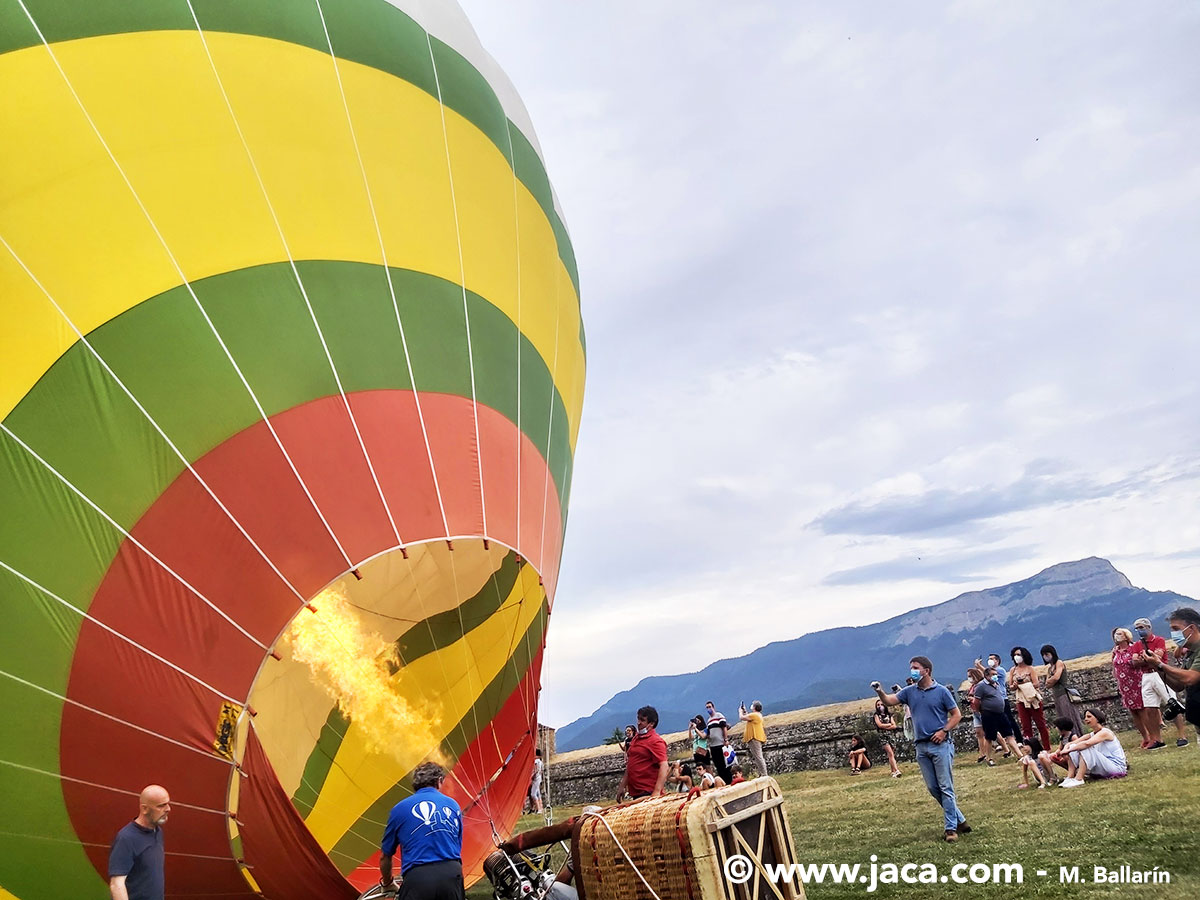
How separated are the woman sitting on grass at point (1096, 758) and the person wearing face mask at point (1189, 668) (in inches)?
122

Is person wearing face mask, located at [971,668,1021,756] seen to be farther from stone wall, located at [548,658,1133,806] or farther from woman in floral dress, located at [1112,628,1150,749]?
stone wall, located at [548,658,1133,806]

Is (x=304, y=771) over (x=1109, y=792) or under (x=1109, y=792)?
over

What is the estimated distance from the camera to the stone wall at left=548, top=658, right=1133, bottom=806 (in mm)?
11984

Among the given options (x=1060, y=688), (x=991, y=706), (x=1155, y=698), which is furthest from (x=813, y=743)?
(x=1155, y=698)

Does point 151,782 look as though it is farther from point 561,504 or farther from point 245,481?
point 561,504

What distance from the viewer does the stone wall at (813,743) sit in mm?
11984

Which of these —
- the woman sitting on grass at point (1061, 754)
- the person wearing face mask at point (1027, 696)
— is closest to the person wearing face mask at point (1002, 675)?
the person wearing face mask at point (1027, 696)

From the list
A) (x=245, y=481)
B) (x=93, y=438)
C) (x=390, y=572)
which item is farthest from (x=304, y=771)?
(x=93, y=438)

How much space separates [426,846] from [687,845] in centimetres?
124

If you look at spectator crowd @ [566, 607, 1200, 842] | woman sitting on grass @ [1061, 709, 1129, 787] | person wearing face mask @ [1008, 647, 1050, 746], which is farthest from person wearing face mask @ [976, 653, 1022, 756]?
woman sitting on grass @ [1061, 709, 1129, 787]

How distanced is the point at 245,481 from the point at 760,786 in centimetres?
311

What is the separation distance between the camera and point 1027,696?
30.7ft

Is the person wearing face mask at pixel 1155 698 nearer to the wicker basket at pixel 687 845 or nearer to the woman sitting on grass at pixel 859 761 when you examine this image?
the woman sitting on grass at pixel 859 761

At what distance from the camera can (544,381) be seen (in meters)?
6.17
